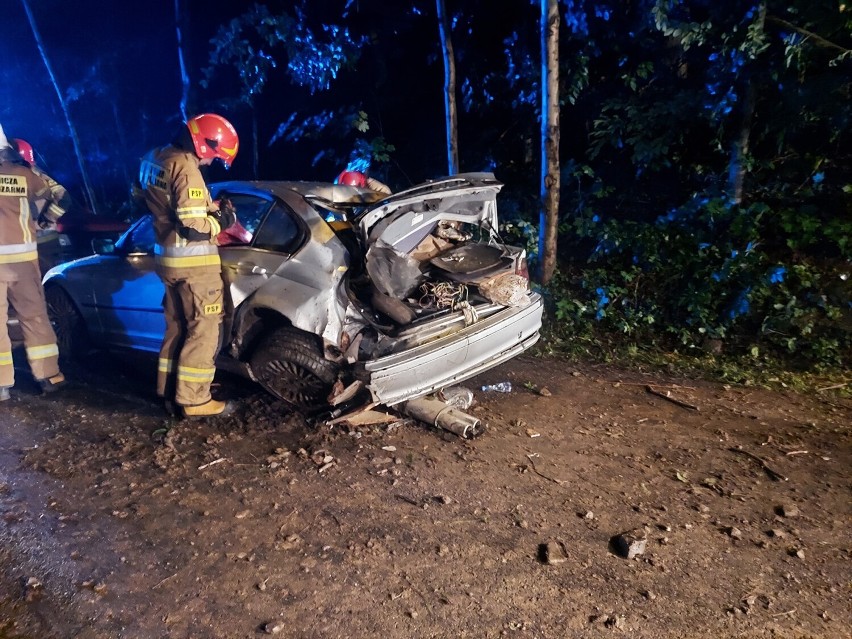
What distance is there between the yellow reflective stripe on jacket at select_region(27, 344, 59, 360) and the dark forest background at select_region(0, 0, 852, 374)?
4.49 metres

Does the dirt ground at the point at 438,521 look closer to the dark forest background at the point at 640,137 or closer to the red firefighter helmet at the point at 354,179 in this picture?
the dark forest background at the point at 640,137

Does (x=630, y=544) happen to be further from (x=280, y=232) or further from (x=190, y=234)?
(x=190, y=234)

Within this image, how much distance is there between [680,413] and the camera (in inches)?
163

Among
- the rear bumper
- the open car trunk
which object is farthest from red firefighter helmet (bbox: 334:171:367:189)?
the rear bumper

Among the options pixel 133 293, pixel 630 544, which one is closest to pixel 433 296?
pixel 630 544

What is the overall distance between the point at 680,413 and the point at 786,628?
6.82 ft

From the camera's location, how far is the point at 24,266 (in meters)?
4.64

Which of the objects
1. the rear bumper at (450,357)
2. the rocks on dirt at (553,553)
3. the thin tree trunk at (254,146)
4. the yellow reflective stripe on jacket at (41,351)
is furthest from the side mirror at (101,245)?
the thin tree trunk at (254,146)

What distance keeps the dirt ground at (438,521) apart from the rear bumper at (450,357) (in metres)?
0.39

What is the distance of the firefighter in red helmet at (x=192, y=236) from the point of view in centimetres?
385

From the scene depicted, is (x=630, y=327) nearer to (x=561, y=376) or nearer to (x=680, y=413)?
(x=561, y=376)

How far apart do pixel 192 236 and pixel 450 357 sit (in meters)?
1.95

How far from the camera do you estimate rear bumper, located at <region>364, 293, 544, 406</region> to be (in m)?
3.53

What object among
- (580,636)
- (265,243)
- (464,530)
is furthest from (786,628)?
(265,243)
